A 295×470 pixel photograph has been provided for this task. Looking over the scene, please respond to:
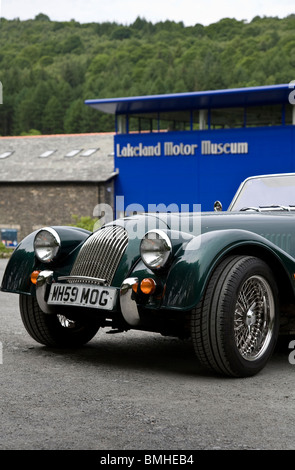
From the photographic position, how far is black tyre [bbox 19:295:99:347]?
5582mm

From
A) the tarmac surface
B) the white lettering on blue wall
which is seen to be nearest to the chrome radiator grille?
the tarmac surface

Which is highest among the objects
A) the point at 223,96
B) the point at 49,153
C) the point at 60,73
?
the point at 60,73

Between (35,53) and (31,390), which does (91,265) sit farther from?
(35,53)

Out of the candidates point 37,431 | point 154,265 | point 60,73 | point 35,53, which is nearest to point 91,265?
point 154,265

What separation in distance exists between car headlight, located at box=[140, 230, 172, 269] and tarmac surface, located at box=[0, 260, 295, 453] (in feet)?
2.59

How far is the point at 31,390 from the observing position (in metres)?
4.18

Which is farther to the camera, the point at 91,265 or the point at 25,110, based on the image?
the point at 25,110

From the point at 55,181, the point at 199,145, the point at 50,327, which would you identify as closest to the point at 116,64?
the point at 55,181

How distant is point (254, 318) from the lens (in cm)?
478

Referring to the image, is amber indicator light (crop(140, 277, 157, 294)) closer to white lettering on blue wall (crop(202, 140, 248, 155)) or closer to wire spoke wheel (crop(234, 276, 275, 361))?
wire spoke wheel (crop(234, 276, 275, 361))

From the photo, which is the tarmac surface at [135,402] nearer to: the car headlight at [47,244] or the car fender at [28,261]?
the car fender at [28,261]

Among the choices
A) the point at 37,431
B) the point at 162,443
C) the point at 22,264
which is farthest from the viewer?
Result: the point at 22,264

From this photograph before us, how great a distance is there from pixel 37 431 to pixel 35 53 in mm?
128089

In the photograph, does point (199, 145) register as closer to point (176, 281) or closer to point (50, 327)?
point (50, 327)
